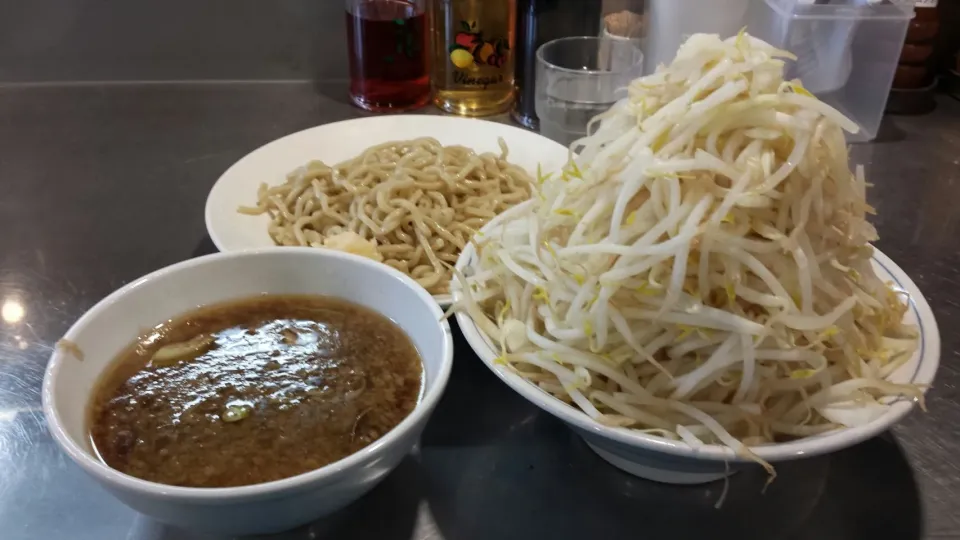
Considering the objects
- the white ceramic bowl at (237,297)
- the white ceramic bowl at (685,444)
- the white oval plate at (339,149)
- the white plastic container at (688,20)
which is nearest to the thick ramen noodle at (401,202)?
the white oval plate at (339,149)

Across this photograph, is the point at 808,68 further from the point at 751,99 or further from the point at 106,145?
the point at 106,145

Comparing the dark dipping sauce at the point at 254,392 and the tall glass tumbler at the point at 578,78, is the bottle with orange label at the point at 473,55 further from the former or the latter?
the dark dipping sauce at the point at 254,392

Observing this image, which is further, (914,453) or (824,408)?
(914,453)

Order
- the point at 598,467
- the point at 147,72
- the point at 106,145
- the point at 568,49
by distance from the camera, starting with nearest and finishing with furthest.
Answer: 1. the point at 598,467
2. the point at 568,49
3. the point at 106,145
4. the point at 147,72

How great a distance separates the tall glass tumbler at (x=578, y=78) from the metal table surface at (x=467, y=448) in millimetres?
574

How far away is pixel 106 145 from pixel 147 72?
334 millimetres

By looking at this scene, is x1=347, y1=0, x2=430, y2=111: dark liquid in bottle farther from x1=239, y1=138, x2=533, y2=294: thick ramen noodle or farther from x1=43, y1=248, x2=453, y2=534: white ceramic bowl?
x1=43, y1=248, x2=453, y2=534: white ceramic bowl

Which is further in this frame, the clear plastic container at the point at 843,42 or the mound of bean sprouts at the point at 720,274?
the clear plastic container at the point at 843,42

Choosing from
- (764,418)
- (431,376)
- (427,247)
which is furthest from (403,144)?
(764,418)

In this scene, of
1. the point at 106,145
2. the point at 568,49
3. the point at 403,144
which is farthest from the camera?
the point at 106,145

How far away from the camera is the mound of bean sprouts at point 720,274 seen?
28.2 inches

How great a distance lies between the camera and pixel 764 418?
0.74 m

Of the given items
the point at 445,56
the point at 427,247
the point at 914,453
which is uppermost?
the point at 445,56

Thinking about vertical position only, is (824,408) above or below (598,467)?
above
